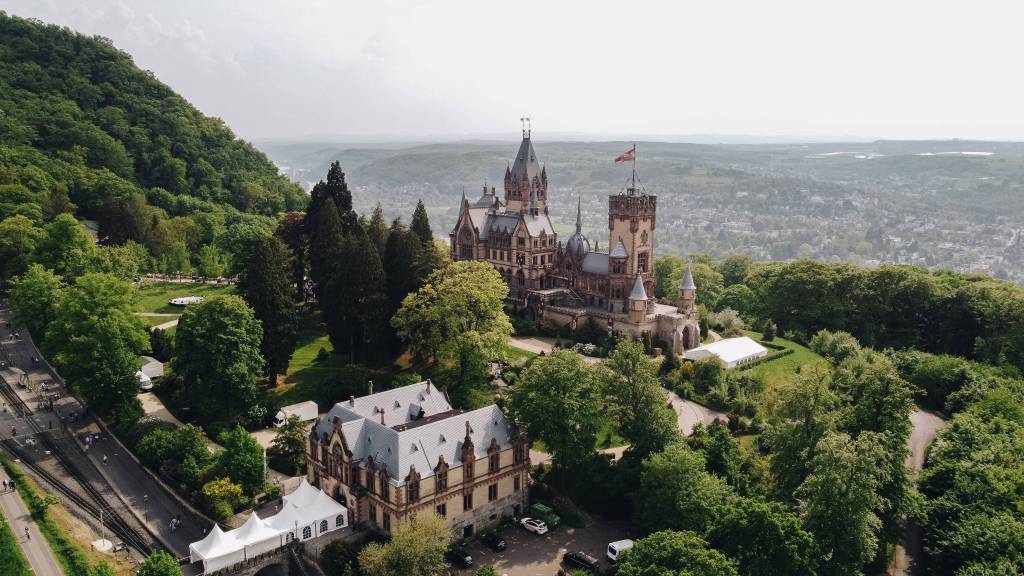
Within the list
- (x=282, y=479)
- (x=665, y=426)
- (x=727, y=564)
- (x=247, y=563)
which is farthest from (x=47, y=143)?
Answer: (x=727, y=564)

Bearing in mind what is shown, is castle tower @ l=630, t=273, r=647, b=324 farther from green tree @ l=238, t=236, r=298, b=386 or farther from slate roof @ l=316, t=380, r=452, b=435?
green tree @ l=238, t=236, r=298, b=386

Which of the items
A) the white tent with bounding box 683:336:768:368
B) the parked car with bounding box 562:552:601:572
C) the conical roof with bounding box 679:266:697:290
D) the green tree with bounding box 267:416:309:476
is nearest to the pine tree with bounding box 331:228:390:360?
the green tree with bounding box 267:416:309:476

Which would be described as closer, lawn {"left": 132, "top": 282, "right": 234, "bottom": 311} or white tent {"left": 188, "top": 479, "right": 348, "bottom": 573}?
white tent {"left": 188, "top": 479, "right": 348, "bottom": 573}

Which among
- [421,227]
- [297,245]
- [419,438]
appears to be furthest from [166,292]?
[419,438]

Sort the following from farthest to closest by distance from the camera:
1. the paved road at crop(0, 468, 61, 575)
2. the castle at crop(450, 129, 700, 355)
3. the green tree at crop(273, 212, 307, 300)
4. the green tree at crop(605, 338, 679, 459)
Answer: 1. the green tree at crop(273, 212, 307, 300)
2. the castle at crop(450, 129, 700, 355)
3. the green tree at crop(605, 338, 679, 459)
4. the paved road at crop(0, 468, 61, 575)

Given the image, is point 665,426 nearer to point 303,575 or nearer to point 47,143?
point 303,575

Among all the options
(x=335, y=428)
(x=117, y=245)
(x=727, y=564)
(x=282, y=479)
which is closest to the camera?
(x=727, y=564)
